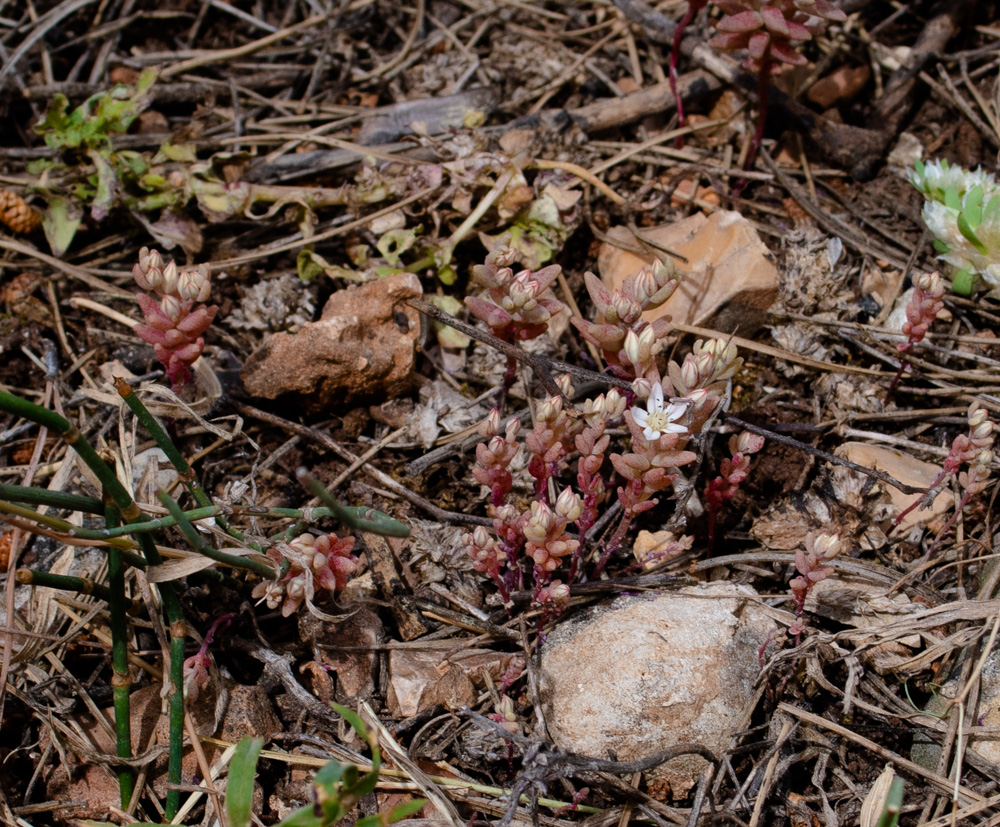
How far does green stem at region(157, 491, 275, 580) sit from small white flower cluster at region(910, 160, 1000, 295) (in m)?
2.82

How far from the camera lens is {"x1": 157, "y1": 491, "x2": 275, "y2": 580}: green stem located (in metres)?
1.84

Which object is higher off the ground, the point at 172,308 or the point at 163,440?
the point at 172,308

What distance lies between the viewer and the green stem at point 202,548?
6.03ft

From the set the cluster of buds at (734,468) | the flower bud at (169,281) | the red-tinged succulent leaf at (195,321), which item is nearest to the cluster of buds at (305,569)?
the red-tinged succulent leaf at (195,321)

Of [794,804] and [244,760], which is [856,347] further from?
[244,760]

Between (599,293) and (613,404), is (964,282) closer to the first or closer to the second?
(599,293)

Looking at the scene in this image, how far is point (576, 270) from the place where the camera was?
3.52 meters

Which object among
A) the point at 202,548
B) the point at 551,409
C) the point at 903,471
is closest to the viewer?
the point at 202,548

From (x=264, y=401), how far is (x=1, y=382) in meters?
1.02

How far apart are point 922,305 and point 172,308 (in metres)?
2.47

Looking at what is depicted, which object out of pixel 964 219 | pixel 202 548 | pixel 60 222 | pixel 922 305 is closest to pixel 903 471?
pixel 922 305

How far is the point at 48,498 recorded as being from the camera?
1.93 meters

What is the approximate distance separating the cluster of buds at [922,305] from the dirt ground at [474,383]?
0.30 m

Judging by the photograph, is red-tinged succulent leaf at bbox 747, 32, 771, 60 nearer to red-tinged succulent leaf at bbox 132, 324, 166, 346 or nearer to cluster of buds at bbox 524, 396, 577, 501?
cluster of buds at bbox 524, 396, 577, 501
